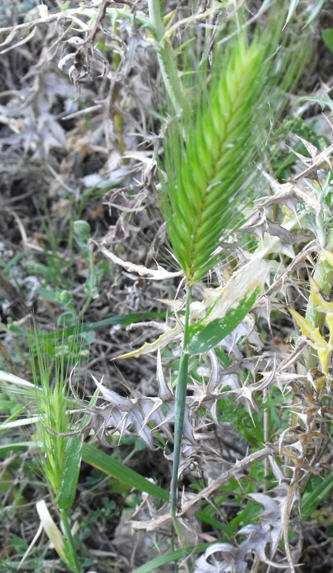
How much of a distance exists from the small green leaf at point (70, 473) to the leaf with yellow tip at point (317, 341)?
0.37 meters

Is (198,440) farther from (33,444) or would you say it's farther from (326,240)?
(326,240)

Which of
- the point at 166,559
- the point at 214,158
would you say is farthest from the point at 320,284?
the point at 166,559

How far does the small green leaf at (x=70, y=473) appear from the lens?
40.8 inches

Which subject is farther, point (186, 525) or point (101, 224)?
point (101, 224)

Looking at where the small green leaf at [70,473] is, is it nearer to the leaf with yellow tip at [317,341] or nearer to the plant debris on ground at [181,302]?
the plant debris on ground at [181,302]

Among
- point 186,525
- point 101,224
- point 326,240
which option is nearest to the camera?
point 326,240

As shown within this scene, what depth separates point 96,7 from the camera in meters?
1.19

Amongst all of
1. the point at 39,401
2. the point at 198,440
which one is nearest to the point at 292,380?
the point at 198,440

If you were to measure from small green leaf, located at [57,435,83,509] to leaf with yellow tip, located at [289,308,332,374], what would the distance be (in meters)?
0.37

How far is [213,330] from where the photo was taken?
2.94ft

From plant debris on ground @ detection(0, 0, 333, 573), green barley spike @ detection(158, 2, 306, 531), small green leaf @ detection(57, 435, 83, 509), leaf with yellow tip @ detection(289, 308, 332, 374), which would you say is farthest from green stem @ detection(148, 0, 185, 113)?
small green leaf @ detection(57, 435, 83, 509)

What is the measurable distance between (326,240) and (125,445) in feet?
2.64

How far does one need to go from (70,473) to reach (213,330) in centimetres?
32

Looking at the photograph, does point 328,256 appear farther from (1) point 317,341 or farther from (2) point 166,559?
(2) point 166,559
